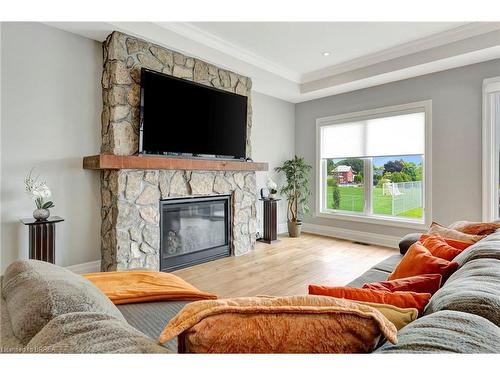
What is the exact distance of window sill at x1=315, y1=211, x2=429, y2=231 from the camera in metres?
4.16

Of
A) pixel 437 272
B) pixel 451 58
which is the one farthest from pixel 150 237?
pixel 451 58

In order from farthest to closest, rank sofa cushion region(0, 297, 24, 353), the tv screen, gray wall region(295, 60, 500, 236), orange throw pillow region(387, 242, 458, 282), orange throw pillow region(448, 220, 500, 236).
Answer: gray wall region(295, 60, 500, 236), the tv screen, orange throw pillow region(448, 220, 500, 236), orange throw pillow region(387, 242, 458, 282), sofa cushion region(0, 297, 24, 353)

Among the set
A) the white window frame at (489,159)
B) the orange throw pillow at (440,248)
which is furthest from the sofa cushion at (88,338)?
the white window frame at (489,159)

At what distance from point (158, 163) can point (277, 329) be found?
272 centimetres

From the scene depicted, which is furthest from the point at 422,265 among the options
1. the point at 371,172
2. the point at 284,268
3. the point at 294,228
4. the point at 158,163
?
the point at 294,228

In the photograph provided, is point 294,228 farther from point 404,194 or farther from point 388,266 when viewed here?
point 388,266

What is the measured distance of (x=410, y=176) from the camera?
14.1ft

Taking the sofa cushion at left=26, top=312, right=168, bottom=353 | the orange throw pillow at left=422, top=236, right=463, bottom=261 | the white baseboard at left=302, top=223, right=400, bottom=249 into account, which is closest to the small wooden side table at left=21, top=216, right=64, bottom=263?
the sofa cushion at left=26, top=312, right=168, bottom=353

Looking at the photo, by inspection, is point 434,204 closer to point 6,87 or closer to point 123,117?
point 123,117

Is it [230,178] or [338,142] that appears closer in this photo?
[230,178]

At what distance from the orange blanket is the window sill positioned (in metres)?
3.63

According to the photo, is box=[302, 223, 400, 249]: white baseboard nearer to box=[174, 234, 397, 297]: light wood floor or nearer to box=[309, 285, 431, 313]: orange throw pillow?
box=[174, 234, 397, 297]: light wood floor
